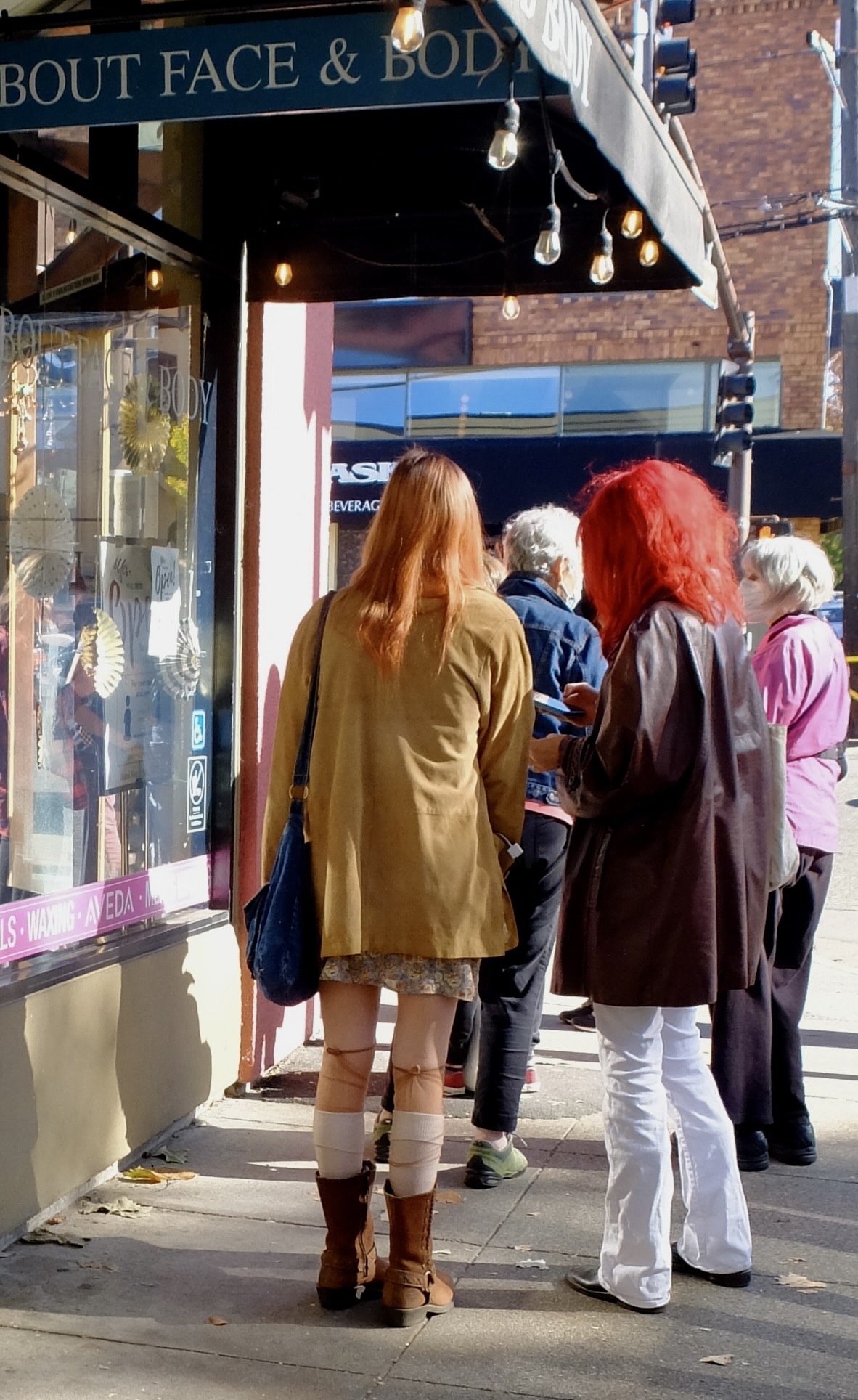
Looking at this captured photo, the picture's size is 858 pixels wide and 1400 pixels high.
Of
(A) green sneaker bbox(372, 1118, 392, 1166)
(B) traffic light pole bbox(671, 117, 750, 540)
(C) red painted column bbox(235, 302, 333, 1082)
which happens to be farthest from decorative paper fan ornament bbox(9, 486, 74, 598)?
(B) traffic light pole bbox(671, 117, 750, 540)

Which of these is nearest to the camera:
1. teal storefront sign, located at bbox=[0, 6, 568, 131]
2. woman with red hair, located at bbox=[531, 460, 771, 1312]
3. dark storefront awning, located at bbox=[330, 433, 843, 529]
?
woman with red hair, located at bbox=[531, 460, 771, 1312]

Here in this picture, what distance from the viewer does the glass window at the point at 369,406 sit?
74.0 feet

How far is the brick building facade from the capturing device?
842 inches

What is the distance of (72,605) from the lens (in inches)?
180

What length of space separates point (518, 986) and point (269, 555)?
1.94m

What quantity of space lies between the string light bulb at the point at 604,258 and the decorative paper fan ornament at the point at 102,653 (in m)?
2.09

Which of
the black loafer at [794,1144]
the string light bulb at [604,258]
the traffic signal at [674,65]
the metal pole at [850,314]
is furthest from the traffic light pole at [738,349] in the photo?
the black loafer at [794,1144]

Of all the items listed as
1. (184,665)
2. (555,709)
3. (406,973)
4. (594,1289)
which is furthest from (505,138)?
(594,1289)

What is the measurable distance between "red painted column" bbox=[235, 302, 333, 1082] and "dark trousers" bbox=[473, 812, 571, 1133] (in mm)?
1157

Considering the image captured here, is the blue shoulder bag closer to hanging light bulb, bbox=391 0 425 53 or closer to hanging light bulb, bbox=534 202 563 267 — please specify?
hanging light bulb, bbox=391 0 425 53

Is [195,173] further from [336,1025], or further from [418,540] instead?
[336,1025]

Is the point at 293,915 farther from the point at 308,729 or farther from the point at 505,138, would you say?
the point at 505,138

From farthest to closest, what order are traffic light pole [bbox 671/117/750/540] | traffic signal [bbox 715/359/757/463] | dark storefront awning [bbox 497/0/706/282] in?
traffic signal [bbox 715/359/757/463], traffic light pole [bbox 671/117/750/540], dark storefront awning [bbox 497/0/706/282]

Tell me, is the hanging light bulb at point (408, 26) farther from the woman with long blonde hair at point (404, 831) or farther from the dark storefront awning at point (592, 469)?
the dark storefront awning at point (592, 469)
